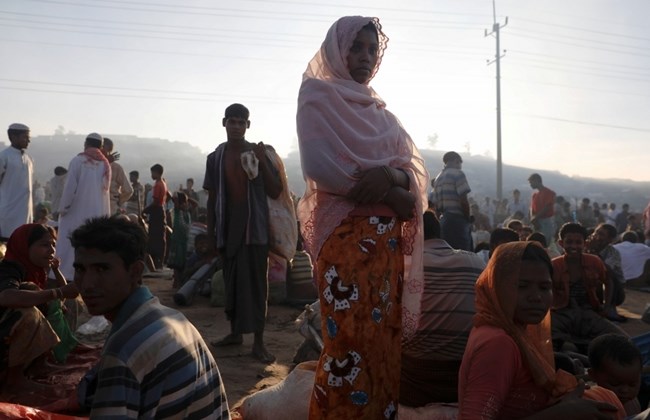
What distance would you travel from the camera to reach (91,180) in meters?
6.59

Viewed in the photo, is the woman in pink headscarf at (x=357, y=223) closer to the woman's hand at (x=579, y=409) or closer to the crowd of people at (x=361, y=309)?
the crowd of people at (x=361, y=309)

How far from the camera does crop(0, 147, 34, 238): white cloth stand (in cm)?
724

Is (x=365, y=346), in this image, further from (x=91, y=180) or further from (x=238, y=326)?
(x=91, y=180)

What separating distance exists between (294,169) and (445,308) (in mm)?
68347

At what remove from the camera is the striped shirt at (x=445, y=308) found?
10.3 ft

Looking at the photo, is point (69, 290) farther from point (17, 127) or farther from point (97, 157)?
point (17, 127)

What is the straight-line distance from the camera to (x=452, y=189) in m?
8.12

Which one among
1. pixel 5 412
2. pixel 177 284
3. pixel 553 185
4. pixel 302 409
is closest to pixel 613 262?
pixel 177 284

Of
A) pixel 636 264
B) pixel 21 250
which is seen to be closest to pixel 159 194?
pixel 21 250

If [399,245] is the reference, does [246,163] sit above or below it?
above

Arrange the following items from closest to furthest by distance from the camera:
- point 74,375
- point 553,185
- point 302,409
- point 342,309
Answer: point 342,309 < point 302,409 < point 74,375 < point 553,185

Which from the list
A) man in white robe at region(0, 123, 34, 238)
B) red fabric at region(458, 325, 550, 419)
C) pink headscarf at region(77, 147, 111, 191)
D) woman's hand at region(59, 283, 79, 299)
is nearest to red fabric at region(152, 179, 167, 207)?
man in white robe at region(0, 123, 34, 238)

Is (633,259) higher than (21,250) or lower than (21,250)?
lower

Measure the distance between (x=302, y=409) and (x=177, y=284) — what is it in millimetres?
6087
